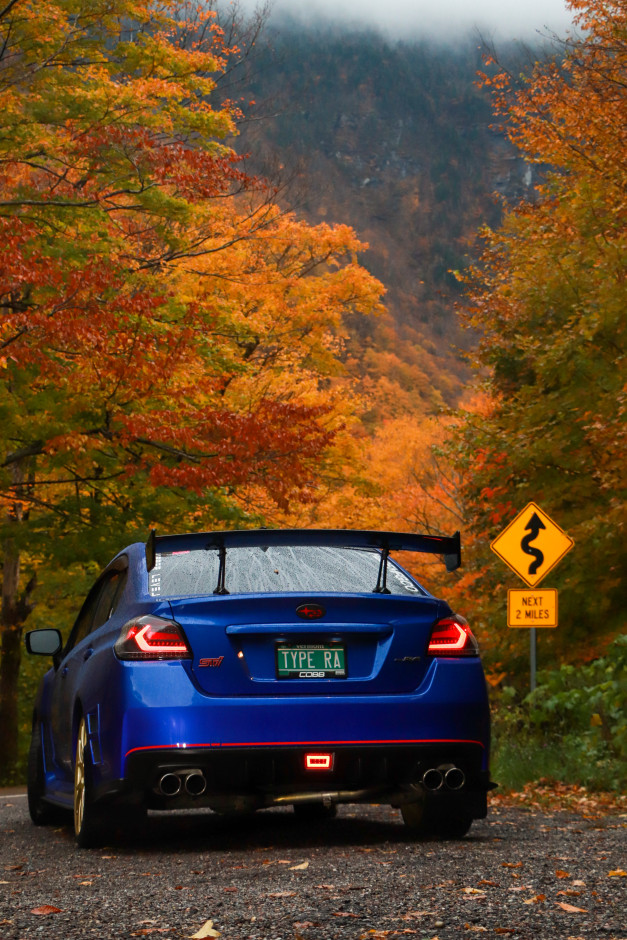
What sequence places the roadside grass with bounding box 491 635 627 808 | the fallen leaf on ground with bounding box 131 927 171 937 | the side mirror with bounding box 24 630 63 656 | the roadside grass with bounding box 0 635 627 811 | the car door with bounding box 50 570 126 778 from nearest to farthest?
the fallen leaf on ground with bounding box 131 927 171 937, the car door with bounding box 50 570 126 778, the side mirror with bounding box 24 630 63 656, the roadside grass with bounding box 0 635 627 811, the roadside grass with bounding box 491 635 627 808

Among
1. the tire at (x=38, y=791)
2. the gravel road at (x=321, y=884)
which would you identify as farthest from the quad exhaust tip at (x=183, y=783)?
the tire at (x=38, y=791)

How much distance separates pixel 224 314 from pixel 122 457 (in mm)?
5315

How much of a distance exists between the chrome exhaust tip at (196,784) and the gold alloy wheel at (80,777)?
0.84m

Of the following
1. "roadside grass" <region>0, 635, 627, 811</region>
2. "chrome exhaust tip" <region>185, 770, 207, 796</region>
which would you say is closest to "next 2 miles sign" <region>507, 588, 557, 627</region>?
"roadside grass" <region>0, 635, 627, 811</region>

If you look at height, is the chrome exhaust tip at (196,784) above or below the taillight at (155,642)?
below

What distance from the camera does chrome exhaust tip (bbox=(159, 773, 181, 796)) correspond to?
19.5ft

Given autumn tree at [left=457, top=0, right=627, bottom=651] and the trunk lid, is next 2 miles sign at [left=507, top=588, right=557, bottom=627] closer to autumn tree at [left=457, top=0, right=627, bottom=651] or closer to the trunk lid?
autumn tree at [left=457, top=0, right=627, bottom=651]

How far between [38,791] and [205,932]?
471cm

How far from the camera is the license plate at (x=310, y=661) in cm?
609

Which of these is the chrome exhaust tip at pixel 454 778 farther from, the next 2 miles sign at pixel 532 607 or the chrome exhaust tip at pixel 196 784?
the next 2 miles sign at pixel 532 607

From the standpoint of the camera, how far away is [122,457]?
1927 cm

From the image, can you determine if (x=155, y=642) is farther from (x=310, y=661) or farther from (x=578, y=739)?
(x=578, y=739)

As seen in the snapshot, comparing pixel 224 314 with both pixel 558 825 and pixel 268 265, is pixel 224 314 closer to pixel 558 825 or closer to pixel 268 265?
pixel 268 265

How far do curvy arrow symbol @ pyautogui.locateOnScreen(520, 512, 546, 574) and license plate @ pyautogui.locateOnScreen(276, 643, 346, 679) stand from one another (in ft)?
29.7
